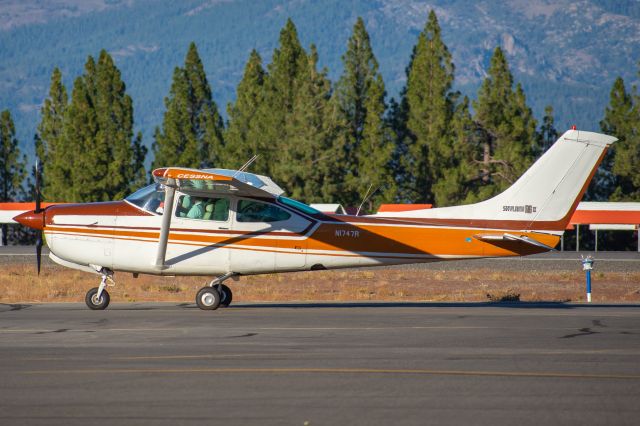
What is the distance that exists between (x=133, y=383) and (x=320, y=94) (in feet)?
153

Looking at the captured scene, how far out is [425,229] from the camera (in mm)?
18125

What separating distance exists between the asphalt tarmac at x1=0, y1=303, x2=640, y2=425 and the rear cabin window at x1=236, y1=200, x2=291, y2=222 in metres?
2.00

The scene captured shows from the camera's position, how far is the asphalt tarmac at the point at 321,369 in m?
8.55

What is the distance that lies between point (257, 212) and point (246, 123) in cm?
4490

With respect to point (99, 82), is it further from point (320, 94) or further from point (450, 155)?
point (450, 155)

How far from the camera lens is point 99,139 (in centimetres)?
5881

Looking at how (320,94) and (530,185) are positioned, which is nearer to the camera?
(530,185)

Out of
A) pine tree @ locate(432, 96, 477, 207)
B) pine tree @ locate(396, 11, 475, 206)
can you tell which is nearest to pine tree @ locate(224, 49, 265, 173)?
pine tree @ locate(396, 11, 475, 206)

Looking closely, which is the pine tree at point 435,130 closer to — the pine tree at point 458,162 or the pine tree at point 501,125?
the pine tree at point 458,162

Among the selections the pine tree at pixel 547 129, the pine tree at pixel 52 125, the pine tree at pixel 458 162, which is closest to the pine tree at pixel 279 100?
the pine tree at pixel 458 162

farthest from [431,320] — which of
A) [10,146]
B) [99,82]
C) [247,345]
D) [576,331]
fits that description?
[10,146]

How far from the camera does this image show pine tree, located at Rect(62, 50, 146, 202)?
5869 cm

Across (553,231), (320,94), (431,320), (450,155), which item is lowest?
(431,320)

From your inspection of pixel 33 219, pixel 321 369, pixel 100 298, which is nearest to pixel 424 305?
pixel 100 298
